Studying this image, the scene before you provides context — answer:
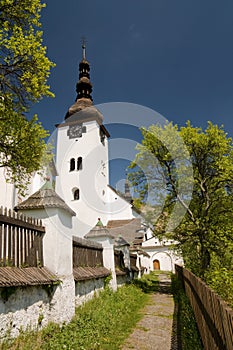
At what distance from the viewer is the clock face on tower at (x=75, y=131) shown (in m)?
35.9

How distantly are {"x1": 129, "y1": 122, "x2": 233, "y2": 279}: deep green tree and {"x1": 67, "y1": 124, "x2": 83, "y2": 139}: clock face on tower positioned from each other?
71.8ft

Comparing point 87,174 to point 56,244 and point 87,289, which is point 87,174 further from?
point 56,244

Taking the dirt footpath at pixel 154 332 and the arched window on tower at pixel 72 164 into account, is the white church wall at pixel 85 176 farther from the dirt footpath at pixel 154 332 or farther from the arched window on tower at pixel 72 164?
the dirt footpath at pixel 154 332

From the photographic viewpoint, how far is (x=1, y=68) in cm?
725

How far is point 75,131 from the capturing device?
36.6m

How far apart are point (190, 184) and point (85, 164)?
68.5 feet

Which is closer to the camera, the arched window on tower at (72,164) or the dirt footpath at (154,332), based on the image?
the dirt footpath at (154,332)

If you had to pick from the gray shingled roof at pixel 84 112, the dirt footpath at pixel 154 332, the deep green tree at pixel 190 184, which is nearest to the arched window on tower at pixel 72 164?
the gray shingled roof at pixel 84 112

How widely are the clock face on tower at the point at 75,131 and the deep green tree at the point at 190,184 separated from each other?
2187 cm

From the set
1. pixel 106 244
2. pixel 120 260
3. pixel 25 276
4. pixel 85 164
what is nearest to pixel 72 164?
pixel 85 164

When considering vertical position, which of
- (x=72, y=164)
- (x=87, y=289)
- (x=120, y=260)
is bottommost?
(x=87, y=289)

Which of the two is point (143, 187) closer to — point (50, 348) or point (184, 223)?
point (184, 223)

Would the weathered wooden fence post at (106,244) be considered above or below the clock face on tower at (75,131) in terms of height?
below

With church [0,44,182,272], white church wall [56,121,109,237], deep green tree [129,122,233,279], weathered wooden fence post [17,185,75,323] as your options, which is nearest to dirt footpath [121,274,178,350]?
weathered wooden fence post [17,185,75,323]
